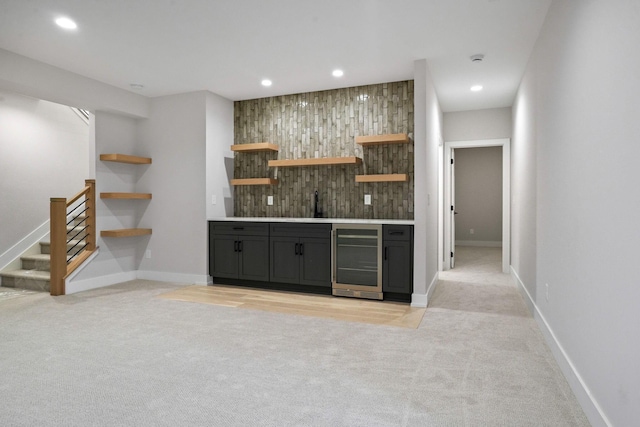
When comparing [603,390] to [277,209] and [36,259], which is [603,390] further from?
[36,259]

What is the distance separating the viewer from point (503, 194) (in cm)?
618

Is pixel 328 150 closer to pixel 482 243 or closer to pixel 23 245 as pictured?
pixel 23 245

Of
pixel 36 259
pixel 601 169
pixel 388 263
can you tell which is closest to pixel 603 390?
pixel 601 169

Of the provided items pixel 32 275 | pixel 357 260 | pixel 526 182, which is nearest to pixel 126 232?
pixel 32 275

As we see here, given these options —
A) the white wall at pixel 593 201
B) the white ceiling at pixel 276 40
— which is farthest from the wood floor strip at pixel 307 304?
the white ceiling at pixel 276 40

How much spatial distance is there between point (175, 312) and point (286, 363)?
176 cm

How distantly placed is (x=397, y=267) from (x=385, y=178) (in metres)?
1.06

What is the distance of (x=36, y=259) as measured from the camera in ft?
17.5

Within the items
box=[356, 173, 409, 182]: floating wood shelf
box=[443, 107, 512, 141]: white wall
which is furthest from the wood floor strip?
box=[443, 107, 512, 141]: white wall

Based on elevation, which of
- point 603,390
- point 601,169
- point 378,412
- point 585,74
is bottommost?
point 378,412

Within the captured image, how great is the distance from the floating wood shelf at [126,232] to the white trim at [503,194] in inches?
176

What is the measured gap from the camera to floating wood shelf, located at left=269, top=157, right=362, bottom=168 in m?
4.89

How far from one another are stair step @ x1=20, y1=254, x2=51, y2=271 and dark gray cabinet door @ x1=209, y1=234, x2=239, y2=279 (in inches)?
83.9

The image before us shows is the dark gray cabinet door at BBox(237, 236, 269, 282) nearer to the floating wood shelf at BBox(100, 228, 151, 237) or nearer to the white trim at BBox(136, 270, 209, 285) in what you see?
the white trim at BBox(136, 270, 209, 285)
